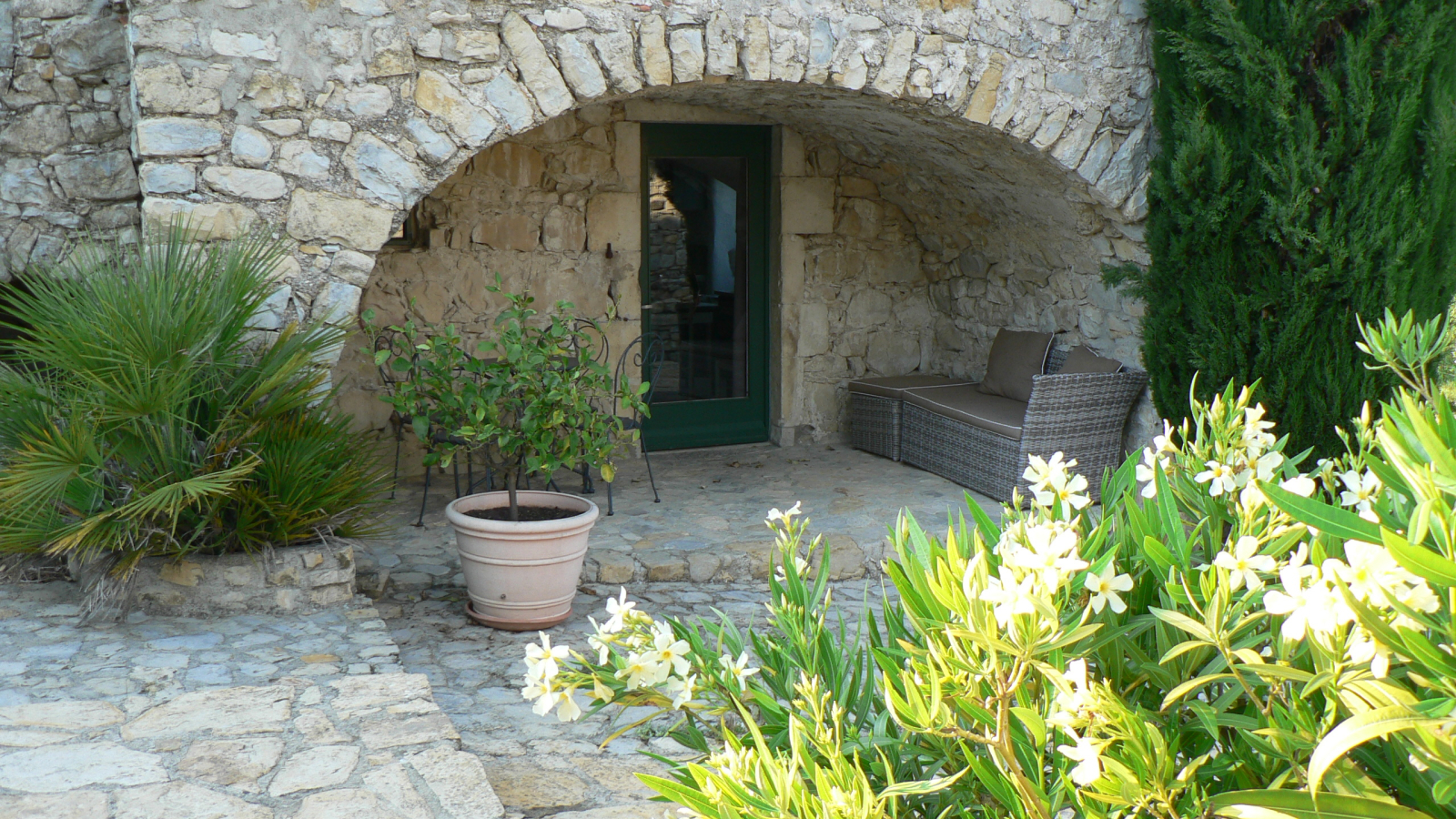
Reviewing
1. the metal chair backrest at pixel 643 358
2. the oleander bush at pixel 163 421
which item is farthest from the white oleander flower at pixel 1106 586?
the metal chair backrest at pixel 643 358

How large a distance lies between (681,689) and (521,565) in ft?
8.65

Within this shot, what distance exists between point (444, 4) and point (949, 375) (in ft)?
12.8

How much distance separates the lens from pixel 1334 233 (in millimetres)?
4602

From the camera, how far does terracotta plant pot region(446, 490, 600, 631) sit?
154 inches

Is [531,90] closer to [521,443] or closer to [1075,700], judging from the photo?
[521,443]

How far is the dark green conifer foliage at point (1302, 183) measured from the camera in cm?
451

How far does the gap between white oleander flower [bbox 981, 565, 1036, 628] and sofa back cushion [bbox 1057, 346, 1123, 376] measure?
4.63 meters

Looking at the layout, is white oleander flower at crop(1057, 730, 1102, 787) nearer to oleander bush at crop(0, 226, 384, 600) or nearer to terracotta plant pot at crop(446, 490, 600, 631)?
oleander bush at crop(0, 226, 384, 600)

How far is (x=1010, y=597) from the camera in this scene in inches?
41.0

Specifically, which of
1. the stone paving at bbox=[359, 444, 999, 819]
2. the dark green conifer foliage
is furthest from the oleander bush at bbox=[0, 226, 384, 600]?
the dark green conifer foliage

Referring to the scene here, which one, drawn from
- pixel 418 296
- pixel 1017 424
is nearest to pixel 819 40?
pixel 1017 424

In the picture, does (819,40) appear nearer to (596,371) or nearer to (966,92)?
(966,92)

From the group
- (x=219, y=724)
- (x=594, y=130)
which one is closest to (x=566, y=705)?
(x=219, y=724)

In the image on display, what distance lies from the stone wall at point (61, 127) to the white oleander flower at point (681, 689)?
13.0 ft
